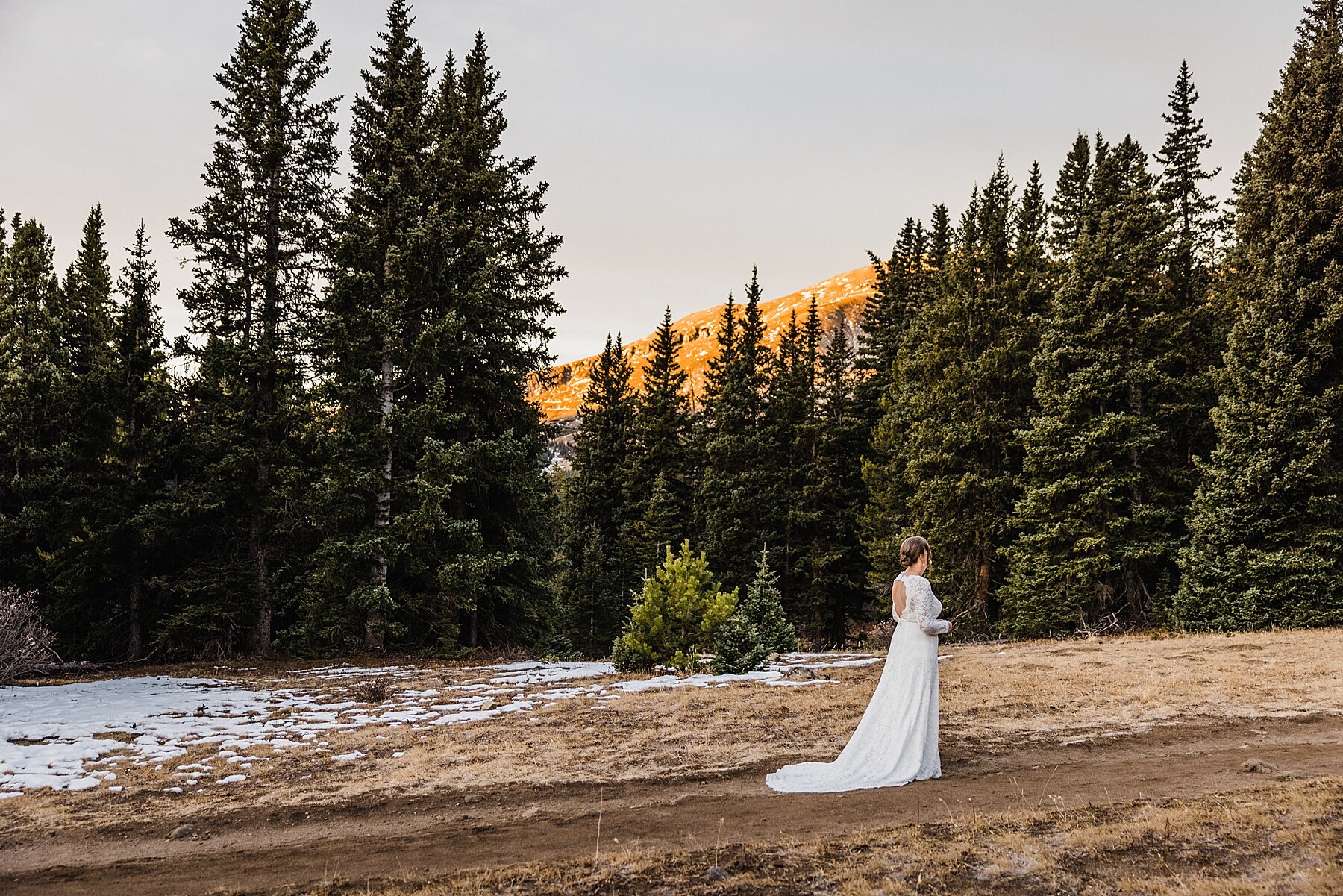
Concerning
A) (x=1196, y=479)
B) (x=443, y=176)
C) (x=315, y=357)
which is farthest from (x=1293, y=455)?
(x=315, y=357)

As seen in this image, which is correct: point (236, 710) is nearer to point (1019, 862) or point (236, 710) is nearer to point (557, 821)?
point (557, 821)

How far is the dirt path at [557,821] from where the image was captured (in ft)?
18.6

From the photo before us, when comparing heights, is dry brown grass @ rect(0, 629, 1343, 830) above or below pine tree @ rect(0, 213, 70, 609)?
below

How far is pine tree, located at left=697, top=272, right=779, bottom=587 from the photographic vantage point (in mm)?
37125

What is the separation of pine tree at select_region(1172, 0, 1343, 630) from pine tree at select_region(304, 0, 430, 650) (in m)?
21.8

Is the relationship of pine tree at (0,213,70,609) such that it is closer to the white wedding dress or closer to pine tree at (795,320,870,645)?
the white wedding dress

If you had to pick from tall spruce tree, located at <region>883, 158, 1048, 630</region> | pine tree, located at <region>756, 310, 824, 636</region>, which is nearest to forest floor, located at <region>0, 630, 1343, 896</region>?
tall spruce tree, located at <region>883, 158, 1048, 630</region>

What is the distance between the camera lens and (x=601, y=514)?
43.9 metres

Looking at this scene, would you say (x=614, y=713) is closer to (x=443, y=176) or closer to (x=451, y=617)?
(x=451, y=617)

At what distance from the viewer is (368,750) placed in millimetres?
9633

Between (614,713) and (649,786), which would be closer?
(649,786)

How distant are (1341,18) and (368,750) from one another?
31791mm

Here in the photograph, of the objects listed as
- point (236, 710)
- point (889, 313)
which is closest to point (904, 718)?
point (236, 710)

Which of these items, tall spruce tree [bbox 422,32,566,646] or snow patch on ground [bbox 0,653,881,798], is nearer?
snow patch on ground [bbox 0,653,881,798]
